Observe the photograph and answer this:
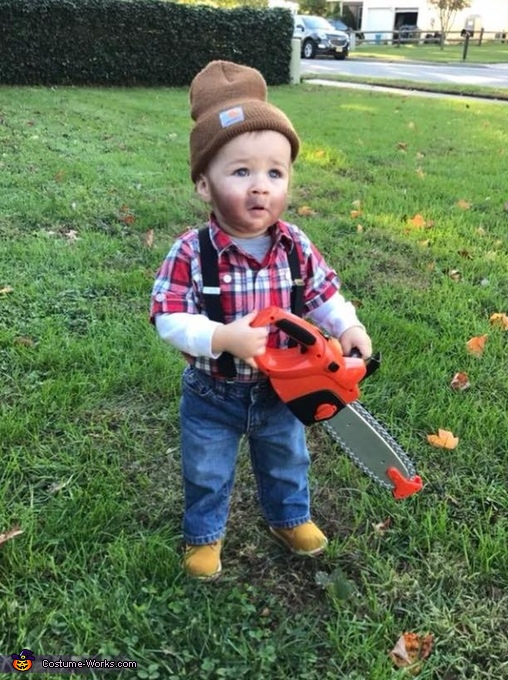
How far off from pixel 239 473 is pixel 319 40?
25745 mm

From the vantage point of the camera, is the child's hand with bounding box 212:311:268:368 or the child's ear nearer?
the child's hand with bounding box 212:311:268:368

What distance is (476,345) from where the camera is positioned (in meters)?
3.09

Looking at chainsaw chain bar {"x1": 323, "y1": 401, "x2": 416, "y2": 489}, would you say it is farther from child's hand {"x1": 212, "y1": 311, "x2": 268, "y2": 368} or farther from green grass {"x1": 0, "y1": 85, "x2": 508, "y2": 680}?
child's hand {"x1": 212, "y1": 311, "x2": 268, "y2": 368}

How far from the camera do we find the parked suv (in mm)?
25219

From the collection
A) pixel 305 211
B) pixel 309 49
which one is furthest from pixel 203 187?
pixel 309 49

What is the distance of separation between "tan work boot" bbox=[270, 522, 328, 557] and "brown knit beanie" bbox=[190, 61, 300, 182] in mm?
1074

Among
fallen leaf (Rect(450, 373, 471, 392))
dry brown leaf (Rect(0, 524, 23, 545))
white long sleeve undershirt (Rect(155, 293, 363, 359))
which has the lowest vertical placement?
dry brown leaf (Rect(0, 524, 23, 545))

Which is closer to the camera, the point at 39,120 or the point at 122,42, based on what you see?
the point at 39,120

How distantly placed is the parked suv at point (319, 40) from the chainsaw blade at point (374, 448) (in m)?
25.6

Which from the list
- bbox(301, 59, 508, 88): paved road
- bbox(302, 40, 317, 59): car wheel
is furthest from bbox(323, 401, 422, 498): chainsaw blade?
bbox(302, 40, 317, 59): car wheel

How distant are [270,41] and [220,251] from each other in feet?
46.3

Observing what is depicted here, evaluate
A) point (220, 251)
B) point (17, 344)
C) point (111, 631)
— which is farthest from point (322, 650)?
point (17, 344)

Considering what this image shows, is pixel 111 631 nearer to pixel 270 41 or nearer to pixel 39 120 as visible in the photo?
pixel 39 120

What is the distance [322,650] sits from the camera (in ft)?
5.75
